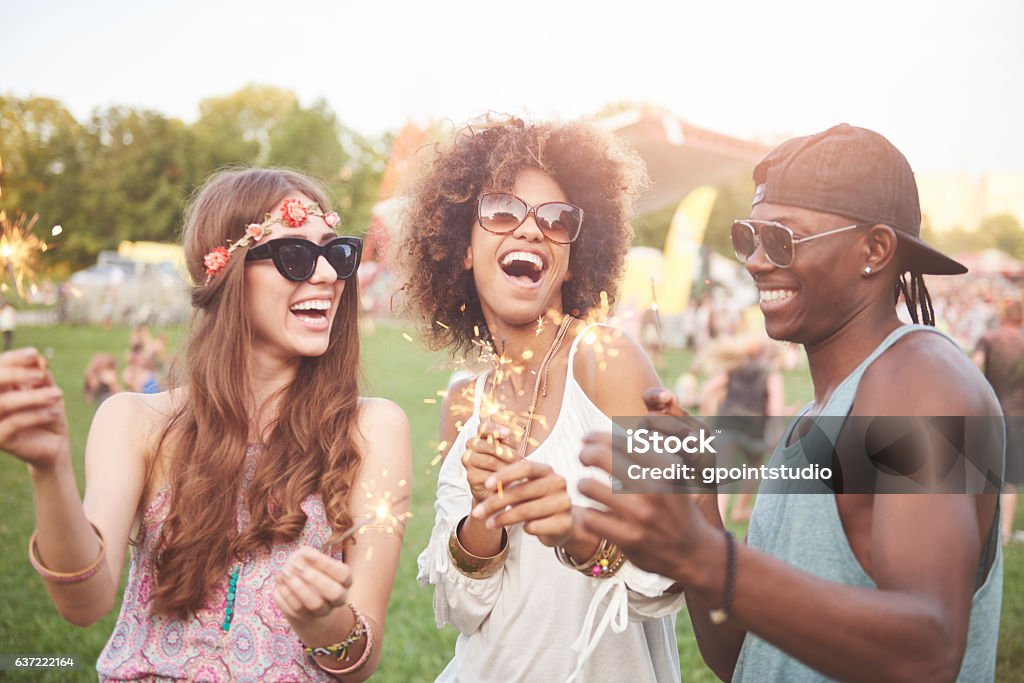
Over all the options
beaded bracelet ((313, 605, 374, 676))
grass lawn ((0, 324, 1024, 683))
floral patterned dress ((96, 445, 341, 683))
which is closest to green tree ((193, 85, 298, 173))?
grass lawn ((0, 324, 1024, 683))

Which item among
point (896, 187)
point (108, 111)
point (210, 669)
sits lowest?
point (108, 111)

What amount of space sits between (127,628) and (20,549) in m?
6.45

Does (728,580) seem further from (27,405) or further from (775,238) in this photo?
Answer: (27,405)

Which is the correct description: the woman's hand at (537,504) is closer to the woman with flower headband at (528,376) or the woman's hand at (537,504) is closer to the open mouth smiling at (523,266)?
the woman with flower headband at (528,376)

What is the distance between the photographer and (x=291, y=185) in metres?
2.93

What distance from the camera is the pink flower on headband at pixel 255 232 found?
2748 mm

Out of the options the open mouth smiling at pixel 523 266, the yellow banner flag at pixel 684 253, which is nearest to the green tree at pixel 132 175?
the yellow banner flag at pixel 684 253

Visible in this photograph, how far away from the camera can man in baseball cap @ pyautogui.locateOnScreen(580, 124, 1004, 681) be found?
1.30 m

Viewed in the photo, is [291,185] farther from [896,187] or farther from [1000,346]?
[1000,346]

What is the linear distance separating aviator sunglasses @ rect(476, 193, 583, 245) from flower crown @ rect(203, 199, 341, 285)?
70 cm

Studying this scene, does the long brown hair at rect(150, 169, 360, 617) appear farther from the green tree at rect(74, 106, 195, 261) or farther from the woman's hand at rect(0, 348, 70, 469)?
the green tree at rect(74, 106, 195, 261)

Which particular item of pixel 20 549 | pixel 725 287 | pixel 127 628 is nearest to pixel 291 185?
pixel 127 628

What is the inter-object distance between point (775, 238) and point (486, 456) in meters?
0.99

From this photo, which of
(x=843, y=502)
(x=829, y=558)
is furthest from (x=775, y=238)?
(x=829, y=558)
